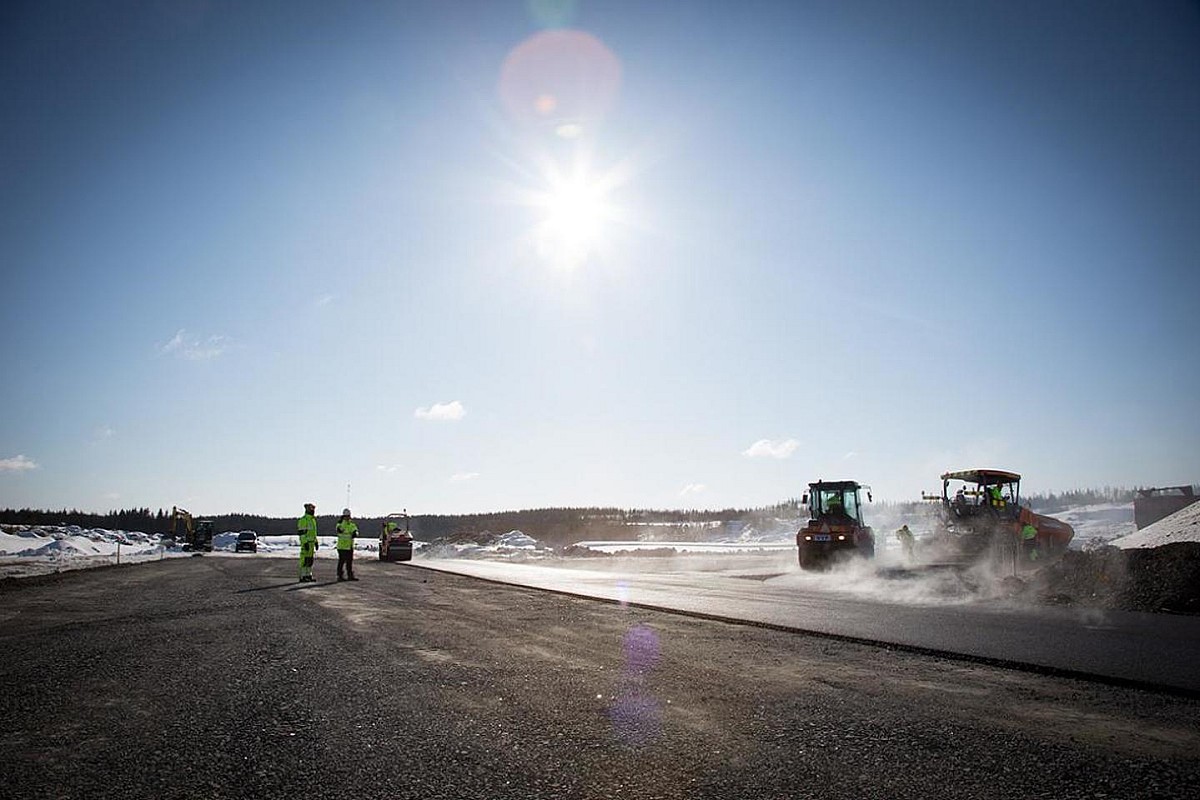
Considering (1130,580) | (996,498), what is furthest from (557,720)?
(996,498)

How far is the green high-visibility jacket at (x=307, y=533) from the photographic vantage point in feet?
59.7

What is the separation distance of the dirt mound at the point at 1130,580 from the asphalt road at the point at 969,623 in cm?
108

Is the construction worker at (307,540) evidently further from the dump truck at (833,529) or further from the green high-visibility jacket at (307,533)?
the dump truck at (833,529)

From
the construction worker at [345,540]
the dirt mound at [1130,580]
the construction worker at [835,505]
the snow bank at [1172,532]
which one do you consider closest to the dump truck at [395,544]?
the construction worker at [345,540]

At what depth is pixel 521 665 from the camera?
266 inches

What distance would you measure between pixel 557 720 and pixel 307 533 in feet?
52.1

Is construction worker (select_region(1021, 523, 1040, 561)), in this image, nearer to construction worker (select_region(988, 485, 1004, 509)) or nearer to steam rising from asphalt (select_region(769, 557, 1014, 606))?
construction worker (select_region(988, 485, 1004, 509))

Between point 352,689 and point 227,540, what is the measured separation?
11275 centimetres

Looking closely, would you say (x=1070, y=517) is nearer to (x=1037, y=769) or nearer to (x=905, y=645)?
(x=905, y=645)

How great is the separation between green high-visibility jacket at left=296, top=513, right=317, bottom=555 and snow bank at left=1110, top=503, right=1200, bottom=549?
2047cm

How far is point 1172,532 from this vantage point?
16516 mm

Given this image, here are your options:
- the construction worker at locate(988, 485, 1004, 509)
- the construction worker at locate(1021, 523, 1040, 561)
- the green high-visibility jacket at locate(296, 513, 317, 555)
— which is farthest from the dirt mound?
the green high-visibility jacket at locate(296, 513, 317, 555)

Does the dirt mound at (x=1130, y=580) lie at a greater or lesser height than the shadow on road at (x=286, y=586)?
greater

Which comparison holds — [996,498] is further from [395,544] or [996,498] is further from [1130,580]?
[395,544]
